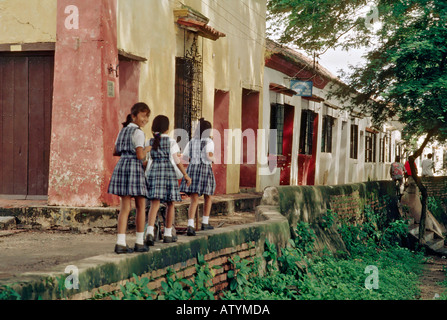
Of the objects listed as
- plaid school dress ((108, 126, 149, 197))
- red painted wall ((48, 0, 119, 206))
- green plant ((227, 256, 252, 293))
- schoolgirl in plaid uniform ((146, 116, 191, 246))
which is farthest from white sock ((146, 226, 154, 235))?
red painted wall ((48, 0, 119, 206))

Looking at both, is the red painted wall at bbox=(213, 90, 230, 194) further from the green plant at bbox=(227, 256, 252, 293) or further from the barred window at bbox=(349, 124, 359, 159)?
the barred window at bbox=(349, 124, 359, 159)

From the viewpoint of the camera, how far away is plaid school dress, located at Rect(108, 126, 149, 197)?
5918 millimetres

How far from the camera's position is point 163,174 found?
21.2 feet

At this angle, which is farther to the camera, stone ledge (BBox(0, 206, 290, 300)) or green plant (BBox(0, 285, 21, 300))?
stone ledge (BBox(0, 206, 290, 300))

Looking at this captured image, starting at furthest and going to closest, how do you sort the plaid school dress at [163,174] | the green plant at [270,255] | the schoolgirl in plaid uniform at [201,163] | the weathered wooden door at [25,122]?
1. the weathered wooden door at [25,122]
2. the schoolgirl in plaid uniform at [201,163]
3. the green plant at [270,255]
4. the plaid school dress at [163,174]

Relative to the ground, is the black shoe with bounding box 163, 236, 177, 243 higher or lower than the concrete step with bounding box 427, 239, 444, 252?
higher

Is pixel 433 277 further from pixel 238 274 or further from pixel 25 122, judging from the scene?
pixel 25 122

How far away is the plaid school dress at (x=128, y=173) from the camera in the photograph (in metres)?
5.92

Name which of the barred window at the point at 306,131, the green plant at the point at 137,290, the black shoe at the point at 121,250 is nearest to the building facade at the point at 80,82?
the black shoe at the point at 121,250

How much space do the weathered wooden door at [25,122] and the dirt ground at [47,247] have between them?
1545 mm

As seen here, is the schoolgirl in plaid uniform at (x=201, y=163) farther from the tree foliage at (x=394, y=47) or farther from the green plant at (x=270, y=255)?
the tree foliage at (x=394, y=47)

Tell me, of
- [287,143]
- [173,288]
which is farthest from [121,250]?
[287,143]

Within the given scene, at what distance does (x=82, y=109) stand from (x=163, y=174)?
3.48 meters

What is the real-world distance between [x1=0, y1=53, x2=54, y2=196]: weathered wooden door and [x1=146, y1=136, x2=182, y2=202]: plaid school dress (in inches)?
171
